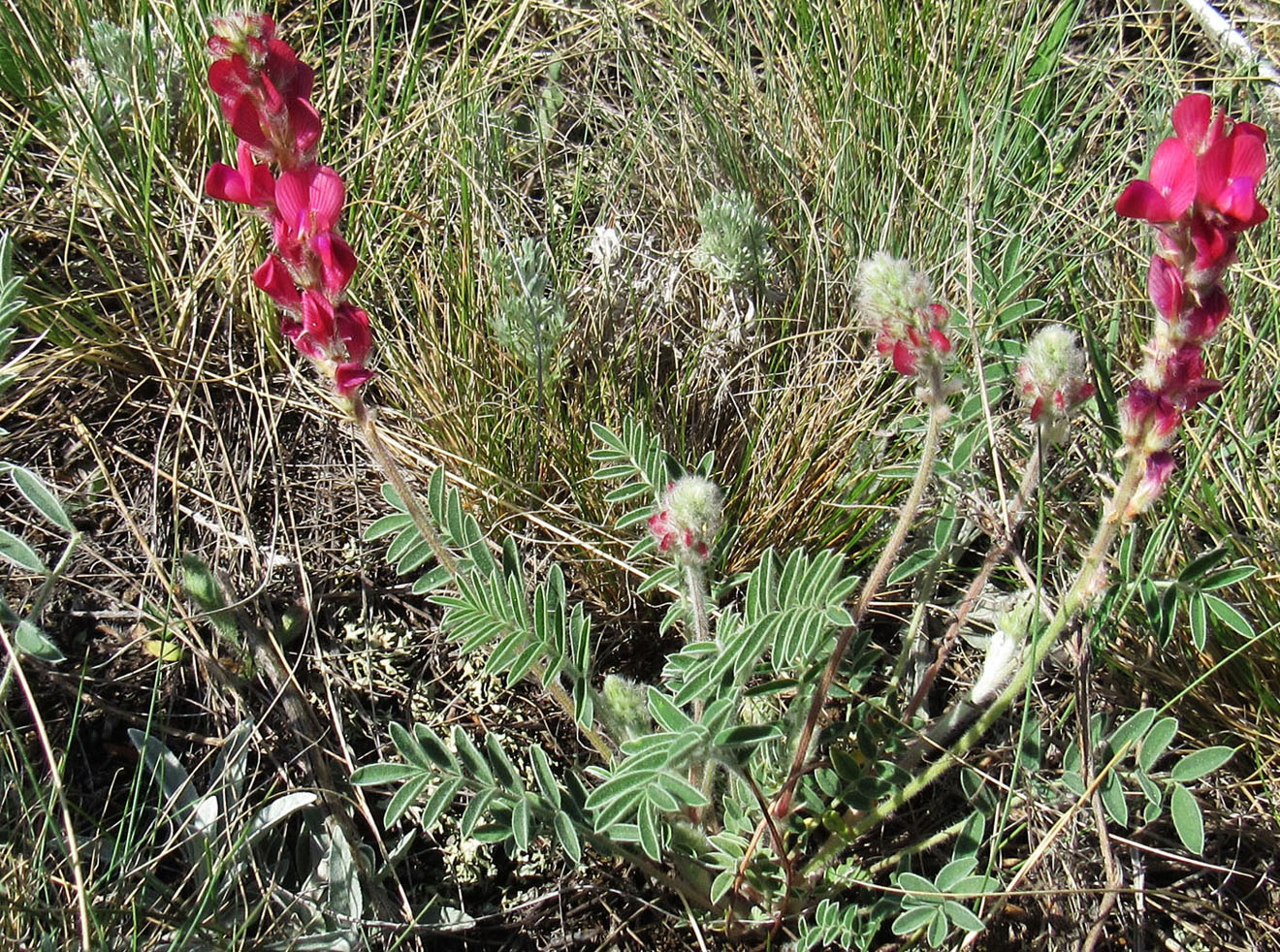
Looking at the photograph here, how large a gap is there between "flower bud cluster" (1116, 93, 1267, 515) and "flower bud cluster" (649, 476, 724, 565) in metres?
0.55

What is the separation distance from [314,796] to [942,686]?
124cm

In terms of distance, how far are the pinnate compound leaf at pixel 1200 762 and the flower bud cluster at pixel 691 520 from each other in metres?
0.78

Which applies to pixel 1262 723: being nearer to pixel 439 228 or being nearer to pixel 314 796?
pixel 314 796

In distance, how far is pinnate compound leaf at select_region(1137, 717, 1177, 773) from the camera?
172 centimetres

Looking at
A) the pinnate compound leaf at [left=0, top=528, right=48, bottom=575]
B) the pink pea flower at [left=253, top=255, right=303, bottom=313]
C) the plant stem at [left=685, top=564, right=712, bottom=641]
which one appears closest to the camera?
the pink pea flower at [left=253, top=255, right=303, bottom=313]

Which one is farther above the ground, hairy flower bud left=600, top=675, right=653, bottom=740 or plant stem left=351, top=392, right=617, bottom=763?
plant stem left=351, top=392, right=617, bottom=763

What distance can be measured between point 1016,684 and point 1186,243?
0.68 m

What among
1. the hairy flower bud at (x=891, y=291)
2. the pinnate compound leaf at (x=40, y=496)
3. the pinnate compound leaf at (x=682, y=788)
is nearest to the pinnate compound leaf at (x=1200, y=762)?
the pinnate compound leaf at (x=682, y=788)

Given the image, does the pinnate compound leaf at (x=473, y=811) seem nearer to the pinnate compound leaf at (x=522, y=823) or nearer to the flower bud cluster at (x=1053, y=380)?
the pinnate compound leaf at (x=522, y=823)

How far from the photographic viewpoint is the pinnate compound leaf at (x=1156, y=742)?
5.65 feet

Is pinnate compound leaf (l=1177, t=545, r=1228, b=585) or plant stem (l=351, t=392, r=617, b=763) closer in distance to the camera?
plant stem (l=351, t=392, r=617, b=763)

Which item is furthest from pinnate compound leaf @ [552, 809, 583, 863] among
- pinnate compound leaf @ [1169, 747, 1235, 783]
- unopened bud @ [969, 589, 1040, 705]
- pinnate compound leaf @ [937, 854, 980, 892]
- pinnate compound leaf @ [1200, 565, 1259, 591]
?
pinnate compound leaf @ [1200, 565, 1259, 591]

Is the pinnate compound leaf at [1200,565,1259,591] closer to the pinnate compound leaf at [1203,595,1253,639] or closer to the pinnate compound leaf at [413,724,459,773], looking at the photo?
the pinnate compound leaf at [1203,595,1253,639]

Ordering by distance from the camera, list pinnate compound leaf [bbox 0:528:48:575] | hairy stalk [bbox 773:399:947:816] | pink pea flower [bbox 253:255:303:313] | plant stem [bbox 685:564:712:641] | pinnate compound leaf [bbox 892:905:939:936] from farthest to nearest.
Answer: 1. pinnate compound leaf [bbox 0:528:48:575]
2. pinnate compound leaf [bbox 892:905:939:936]
3. plant stem [bbox 685:564:712:641]
4. hairy stalk [bbox 773:399:947:816]
5. pink pea flower [bbox 253:255:303:313]
